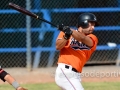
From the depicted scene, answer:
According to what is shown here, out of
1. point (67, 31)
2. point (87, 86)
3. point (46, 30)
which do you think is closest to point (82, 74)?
point (87, 86)

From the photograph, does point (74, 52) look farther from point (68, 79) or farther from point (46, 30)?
point (46, 30)

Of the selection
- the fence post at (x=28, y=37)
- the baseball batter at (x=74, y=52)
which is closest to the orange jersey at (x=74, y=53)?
the baseball batter at (x=74, y=52)

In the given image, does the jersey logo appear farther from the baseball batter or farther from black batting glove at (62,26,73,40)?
black batting glove at (62,26,73,40)

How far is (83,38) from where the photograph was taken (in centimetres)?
489

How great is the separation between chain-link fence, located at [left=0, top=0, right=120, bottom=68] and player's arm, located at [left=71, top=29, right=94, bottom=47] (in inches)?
159

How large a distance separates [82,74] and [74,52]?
346cm

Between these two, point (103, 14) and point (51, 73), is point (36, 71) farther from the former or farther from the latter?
point (103, 14)

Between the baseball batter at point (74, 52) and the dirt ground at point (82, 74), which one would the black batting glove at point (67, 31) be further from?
the dirt ground at point (82, 74)

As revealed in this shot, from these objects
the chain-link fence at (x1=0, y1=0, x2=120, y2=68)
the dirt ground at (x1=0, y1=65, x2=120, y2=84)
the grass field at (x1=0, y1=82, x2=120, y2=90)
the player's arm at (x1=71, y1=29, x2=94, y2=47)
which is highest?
the chain-link fence at (x1=0, y1=0, x2=120, y2=68)

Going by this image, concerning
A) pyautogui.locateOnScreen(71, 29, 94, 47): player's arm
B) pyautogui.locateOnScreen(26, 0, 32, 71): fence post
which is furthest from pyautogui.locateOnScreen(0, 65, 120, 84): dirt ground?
pyautogui.locateOnScreen(71, 29, 94, 47): player's arm

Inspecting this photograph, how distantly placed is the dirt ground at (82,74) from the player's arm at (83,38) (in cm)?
309

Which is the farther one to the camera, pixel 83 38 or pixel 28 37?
pixel 28 37

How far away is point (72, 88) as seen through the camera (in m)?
4.96

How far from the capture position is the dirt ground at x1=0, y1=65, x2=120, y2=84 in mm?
8164
